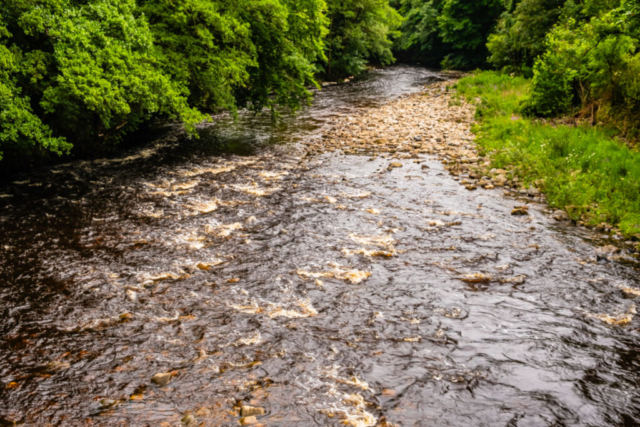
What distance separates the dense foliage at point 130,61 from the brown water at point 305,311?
2.46 m

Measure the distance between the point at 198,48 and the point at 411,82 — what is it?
27.3 m

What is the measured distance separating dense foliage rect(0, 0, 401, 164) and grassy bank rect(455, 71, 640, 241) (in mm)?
8801

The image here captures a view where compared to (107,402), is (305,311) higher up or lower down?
lower down

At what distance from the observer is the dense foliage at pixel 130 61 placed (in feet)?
34.5

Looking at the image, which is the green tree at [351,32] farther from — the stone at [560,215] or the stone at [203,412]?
the stone at [203,412]

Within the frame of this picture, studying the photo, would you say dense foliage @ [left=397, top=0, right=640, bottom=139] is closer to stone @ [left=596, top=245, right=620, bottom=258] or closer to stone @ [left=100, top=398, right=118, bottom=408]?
stone @ [left=596, top=245, right=620, bottom=258]

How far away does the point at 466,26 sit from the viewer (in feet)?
157

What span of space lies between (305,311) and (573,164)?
939 cm

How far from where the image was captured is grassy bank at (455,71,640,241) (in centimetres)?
999

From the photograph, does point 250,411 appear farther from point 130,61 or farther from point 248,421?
point 130,61

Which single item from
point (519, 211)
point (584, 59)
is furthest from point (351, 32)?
point (519, 211)

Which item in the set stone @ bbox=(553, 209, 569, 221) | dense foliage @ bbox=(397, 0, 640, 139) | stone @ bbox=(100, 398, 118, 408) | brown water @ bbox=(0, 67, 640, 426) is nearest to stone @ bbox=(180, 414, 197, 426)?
brown water @ bbox=(0, 67, 640, 426)

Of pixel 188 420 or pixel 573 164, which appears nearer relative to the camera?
pixel 188 420

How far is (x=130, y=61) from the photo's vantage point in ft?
37.9
